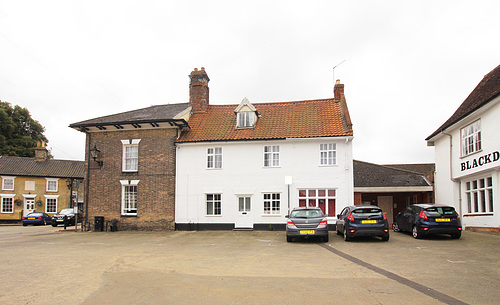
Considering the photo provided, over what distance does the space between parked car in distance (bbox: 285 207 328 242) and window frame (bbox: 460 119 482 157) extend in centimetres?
880

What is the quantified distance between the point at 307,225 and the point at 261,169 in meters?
7.44

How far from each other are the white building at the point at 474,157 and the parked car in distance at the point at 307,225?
25.9ft

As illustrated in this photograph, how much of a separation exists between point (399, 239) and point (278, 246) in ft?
17.5

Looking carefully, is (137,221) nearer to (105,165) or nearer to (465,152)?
(105,165)

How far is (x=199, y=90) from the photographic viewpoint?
2673 cm

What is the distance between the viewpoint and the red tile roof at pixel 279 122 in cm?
2270

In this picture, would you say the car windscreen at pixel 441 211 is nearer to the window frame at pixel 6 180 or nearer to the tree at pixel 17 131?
the window frame at pixel 6 180

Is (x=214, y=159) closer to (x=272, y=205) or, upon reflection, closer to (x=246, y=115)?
(x=246, y=115)

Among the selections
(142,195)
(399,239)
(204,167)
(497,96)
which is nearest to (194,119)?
(204,167)

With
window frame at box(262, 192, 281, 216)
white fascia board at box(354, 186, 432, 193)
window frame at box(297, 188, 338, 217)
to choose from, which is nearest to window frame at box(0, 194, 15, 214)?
window frame at box(262, 192, 281, 216)

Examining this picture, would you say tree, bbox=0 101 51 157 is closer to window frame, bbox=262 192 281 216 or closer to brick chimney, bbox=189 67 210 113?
brick chimney, bbox=189 67 210 113

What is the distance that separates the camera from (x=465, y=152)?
66.3 feet

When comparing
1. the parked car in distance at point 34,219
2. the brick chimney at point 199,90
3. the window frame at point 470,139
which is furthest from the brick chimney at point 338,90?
the parked car in distance at point 34,219

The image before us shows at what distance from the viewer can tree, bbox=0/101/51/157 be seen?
5069 cm
